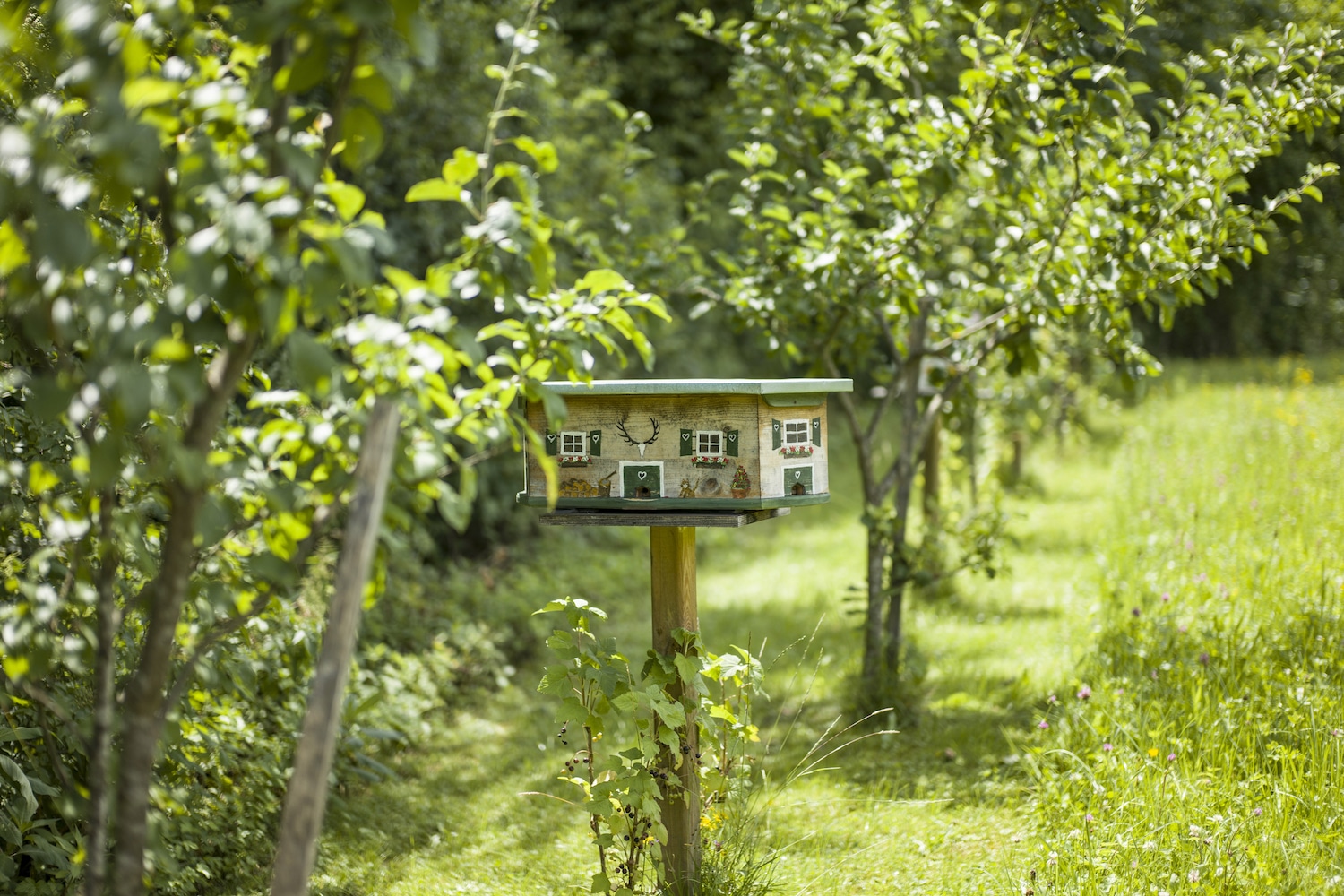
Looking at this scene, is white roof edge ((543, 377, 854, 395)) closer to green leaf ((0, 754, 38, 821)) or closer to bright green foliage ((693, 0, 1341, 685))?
bright green foliage ((693, 0, 1341, 685))

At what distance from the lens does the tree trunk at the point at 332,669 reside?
5.49 ft

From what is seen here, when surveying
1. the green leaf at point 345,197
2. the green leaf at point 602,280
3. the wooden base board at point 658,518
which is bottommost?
the wooden base board at point 658,518

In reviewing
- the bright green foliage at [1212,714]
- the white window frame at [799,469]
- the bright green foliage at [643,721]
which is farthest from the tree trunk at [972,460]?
the bright green foliage at [643,721]

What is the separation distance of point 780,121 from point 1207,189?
210cm

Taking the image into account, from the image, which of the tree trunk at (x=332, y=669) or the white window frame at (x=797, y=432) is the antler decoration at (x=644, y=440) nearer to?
the white window frame at (x=797, y=432)

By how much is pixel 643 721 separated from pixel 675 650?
0.34 meters

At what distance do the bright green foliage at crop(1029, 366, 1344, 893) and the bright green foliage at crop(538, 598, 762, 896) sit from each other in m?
1.00

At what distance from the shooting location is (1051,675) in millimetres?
4867

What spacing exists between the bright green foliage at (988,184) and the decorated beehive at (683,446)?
1.35 meters

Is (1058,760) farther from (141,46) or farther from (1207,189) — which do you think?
(141,46)

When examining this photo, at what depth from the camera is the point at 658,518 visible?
2.99 meters

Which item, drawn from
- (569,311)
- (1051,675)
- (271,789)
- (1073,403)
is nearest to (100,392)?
(569,311)

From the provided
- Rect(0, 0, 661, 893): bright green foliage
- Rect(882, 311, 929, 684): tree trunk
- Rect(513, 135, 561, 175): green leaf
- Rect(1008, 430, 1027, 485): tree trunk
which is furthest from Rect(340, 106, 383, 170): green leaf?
Rect(1008, 430, 1027, 485): tree trunk

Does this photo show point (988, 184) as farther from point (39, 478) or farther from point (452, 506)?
point (39, 478)
